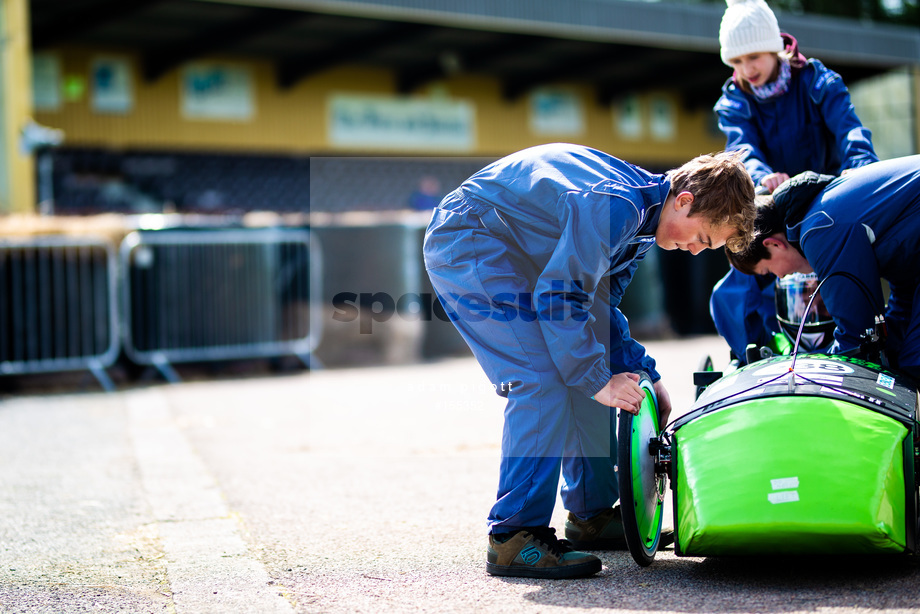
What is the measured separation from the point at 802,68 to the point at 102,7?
12.5m

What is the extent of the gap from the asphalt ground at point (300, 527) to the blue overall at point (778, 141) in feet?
3.86

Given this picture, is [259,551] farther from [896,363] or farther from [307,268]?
[307,268]

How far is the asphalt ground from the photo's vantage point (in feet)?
9.56

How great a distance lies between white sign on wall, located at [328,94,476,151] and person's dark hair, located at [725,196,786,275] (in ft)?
51.2

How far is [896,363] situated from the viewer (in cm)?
338

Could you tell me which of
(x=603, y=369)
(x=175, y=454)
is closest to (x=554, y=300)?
(x=603, y=369)

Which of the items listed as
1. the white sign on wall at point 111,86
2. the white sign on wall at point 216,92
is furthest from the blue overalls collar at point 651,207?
the white sign on wall at point 216,92

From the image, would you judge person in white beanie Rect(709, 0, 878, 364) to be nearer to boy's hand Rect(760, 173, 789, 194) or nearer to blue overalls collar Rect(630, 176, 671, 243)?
boy's hand Rect(760, 173, 789, 194)

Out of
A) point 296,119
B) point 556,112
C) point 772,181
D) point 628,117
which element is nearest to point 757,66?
point 772,181

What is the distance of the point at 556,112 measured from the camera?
2134cm

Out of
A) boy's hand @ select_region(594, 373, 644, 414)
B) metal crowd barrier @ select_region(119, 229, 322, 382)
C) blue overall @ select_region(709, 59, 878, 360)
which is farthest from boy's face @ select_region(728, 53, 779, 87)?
metal crowd barrier @ select_region(119, 229, 322, 382)

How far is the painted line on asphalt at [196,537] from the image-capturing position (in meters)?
3.00

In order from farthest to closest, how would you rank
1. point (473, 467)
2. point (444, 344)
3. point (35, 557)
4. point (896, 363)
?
point (444, 344) < point (473, 467) < point (35, 557) < point (896, 363)

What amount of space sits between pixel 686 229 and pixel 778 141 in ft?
5.21
